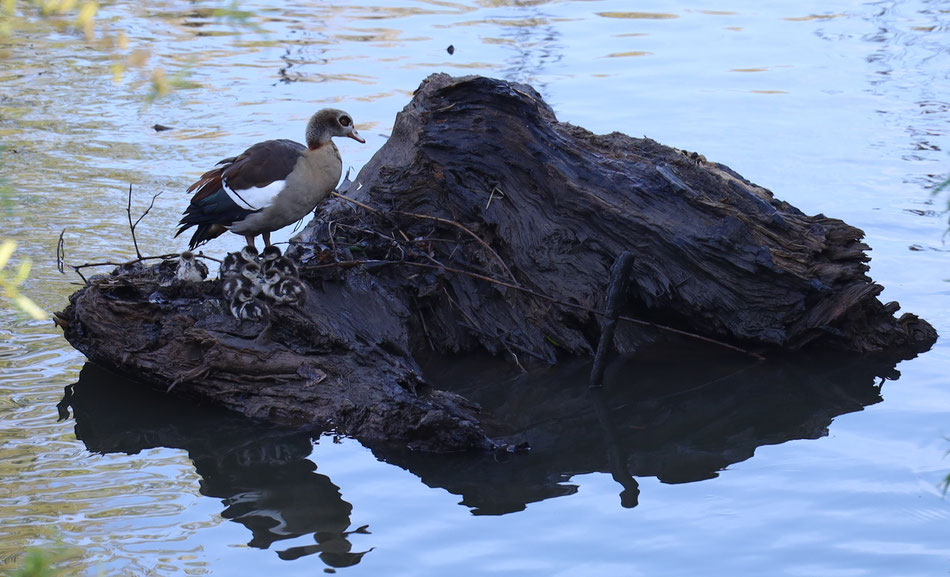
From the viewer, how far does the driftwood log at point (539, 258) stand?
7203 mm

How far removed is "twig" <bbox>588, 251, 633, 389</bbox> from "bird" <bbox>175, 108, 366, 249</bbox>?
6.06ft

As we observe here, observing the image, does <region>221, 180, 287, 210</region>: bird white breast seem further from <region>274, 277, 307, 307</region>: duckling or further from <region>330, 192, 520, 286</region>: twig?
<region>330, 192, 520, 286</region>: twig

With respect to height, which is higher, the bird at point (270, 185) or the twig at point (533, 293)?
the bird at point (270, 185)

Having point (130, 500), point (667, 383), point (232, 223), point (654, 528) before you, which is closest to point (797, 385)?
point (667, 383)

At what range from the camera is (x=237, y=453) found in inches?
255

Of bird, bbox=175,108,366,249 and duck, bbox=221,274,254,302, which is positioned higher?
bird, bbox=175,108,366,249

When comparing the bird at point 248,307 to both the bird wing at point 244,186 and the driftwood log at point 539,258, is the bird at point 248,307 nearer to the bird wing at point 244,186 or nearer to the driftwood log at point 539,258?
the driftwood log at point 539,258

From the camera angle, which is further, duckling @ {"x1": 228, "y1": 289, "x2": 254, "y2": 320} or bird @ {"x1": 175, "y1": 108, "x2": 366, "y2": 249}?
bird @ {"x1": 175, "y1": 108, "x2": 366, "y2": 249}

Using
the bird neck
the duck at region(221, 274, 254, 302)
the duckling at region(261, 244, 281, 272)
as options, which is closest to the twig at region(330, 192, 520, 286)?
the bird neck

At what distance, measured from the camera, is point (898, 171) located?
1116 centimetres

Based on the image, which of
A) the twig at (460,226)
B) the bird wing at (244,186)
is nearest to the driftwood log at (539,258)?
the twig at (460,226)

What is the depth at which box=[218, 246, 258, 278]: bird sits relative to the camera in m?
6.66

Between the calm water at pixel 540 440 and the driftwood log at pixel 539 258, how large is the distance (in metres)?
0.30

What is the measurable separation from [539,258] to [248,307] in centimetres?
212
